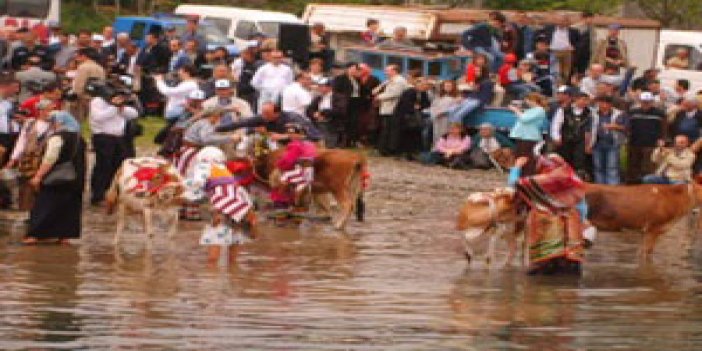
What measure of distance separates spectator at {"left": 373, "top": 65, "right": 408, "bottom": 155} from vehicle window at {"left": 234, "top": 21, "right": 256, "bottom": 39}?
1286 centimetres

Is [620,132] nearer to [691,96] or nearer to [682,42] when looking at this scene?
[691,96]

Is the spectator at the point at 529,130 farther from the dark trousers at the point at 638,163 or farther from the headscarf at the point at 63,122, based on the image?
the headscarf at the point at 63,122

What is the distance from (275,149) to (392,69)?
10200 mm

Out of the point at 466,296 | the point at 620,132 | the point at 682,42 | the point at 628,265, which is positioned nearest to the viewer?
the point at 466,296

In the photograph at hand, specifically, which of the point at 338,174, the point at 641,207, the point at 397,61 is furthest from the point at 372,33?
the point at 641,207

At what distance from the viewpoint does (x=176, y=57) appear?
3775 centimetres

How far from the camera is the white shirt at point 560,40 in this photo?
120 feet

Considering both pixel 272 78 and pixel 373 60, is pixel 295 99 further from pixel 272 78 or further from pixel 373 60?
pixel 373 60

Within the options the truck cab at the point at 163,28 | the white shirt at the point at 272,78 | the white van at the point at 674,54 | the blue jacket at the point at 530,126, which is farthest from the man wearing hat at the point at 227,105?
the truck cab at the point at 163,28

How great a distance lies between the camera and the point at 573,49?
36625mm

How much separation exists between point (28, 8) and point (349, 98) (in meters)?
16.3

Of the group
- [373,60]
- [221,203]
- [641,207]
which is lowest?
[641,207]

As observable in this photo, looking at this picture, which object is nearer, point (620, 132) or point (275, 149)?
point (275, 149)

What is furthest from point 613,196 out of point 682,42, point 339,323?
point 682,42
